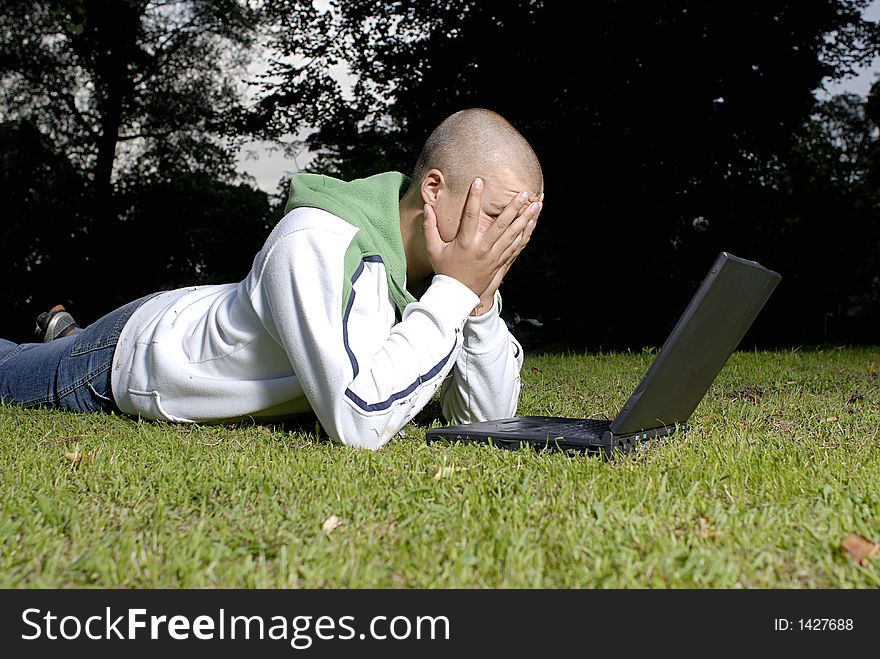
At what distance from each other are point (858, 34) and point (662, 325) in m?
7.97

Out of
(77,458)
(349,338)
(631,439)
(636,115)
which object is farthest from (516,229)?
(636,115)

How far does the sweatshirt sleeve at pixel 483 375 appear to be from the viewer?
4074 mm

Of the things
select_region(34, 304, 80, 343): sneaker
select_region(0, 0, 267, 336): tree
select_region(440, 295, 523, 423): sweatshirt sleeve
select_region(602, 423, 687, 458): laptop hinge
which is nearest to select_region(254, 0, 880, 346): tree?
select_region(0, 0, 267, 336): tree

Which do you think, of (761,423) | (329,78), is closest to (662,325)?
(329,78)

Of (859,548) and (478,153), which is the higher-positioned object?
(478,153)

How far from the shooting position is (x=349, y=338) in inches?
132

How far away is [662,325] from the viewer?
1688 centimetres

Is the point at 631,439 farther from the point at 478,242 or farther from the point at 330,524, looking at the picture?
the point at 330,524

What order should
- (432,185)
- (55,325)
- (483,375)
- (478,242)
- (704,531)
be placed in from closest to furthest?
(704,531)
(478,242)
(432,185)
(483,375)
(55,325)

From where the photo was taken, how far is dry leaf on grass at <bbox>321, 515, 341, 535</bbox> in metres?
2.34

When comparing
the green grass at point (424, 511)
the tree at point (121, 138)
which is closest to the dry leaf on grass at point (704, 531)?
the green grass at point (424, 511)

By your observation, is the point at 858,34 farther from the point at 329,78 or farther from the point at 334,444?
the point at 334,444

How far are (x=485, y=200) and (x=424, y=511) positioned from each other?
162cm
